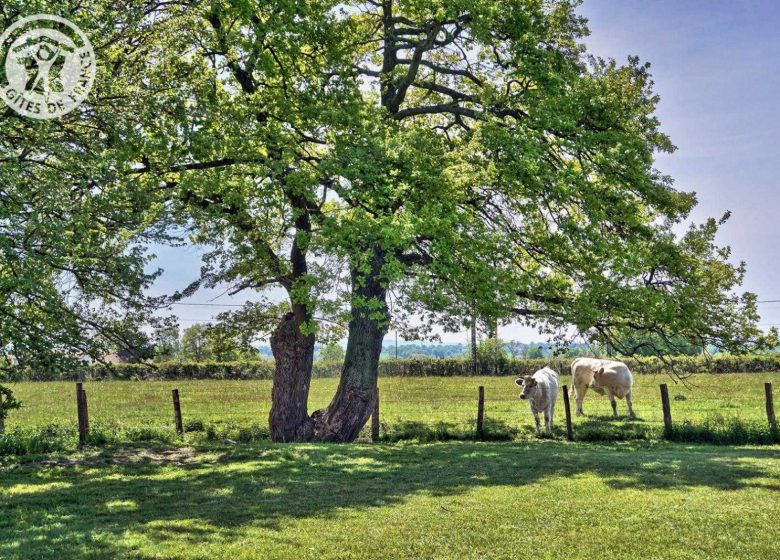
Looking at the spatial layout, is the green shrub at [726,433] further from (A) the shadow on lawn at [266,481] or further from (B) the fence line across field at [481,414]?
(A) the shadow on lawn at [266,481]

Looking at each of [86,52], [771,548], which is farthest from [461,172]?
[771,548]

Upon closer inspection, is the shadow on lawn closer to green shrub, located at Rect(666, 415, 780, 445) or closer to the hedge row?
green shrub, located at Rect(666, 415, 780, 445)

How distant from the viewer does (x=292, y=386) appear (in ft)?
66.9

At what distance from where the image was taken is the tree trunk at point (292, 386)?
20359 mm

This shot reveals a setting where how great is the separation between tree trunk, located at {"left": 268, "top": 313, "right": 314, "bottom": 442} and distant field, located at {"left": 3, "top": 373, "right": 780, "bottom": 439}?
253 cm

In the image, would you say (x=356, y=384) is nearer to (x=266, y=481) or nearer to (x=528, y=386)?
(x=528, y=386)

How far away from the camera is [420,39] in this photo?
2077 centimetres

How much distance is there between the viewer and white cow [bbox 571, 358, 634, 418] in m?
24.9

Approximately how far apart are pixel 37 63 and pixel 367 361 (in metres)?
11.0

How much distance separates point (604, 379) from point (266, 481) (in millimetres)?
16258

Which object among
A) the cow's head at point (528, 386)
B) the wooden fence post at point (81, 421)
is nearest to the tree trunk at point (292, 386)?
the wooden fence post at point (81, 421)

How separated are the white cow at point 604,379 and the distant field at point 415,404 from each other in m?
0.73

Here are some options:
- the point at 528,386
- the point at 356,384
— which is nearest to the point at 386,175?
the point at 356,384

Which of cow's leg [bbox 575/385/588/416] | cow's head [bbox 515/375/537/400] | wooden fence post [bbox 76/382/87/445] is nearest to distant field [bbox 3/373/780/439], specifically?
cow's leg [bbox 575/385/588/416]
